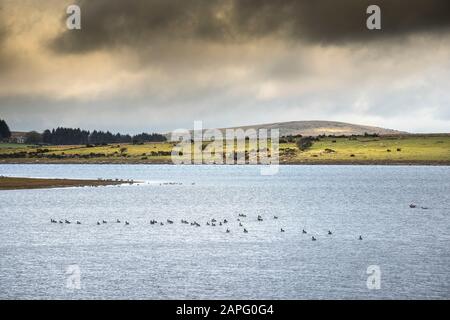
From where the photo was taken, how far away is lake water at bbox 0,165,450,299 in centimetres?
Result: 4328

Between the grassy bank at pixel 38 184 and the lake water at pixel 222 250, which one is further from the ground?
the grassy bank at pixel 38 184

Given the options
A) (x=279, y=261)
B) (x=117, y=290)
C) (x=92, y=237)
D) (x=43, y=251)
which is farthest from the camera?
(x=92, y=237)

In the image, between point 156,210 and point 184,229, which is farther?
point 156,210

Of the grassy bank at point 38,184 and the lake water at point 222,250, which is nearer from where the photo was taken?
the lake water at point 222,250

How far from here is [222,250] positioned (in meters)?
58.1

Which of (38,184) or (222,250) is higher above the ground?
(38,184)

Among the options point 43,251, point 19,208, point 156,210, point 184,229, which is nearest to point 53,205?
point 19,208

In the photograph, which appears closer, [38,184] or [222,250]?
[222,250]

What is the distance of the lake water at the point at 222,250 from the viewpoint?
4328 cm

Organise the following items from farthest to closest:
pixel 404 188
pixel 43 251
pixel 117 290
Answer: pixel 404 188 < pixel 43 251 < pixel 117 290
